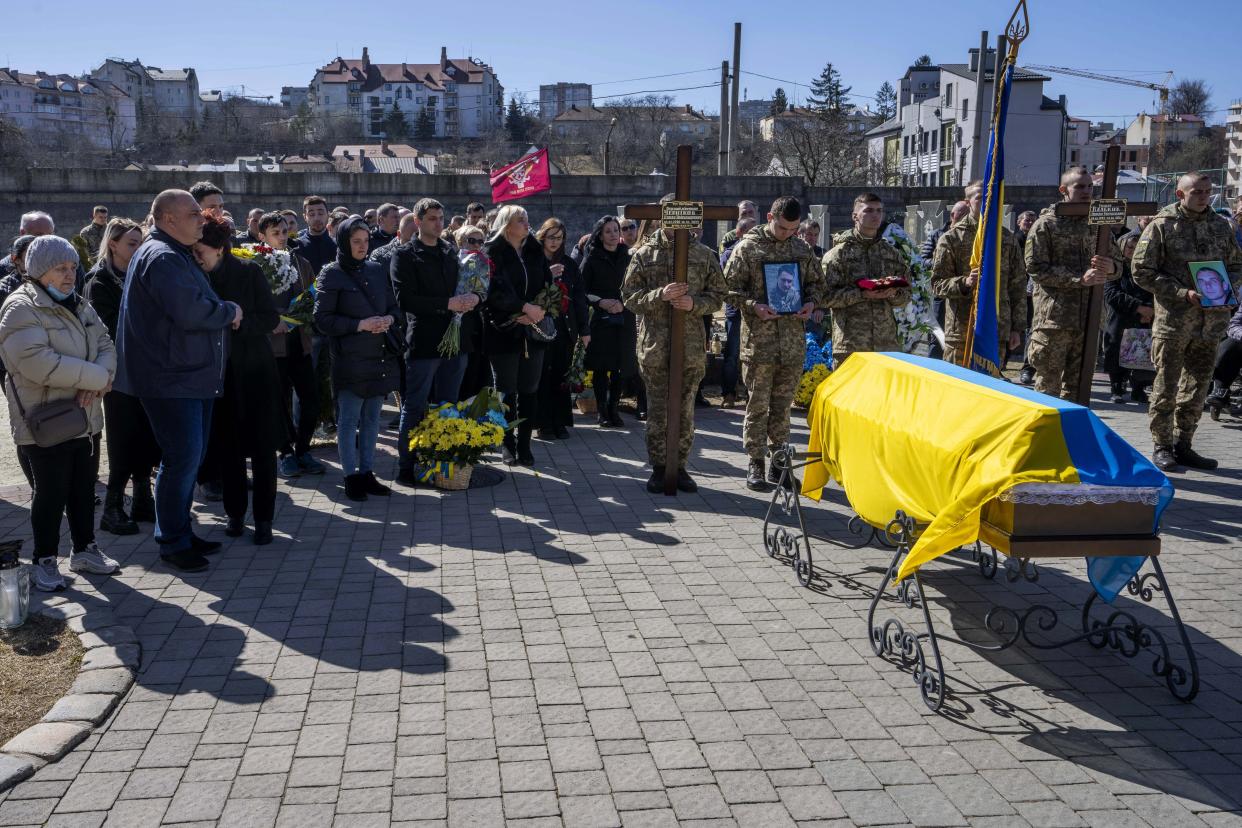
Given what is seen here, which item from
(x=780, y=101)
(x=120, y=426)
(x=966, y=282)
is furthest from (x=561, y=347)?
(x=780, y=101)

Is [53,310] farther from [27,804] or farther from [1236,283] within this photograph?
[1236,283]

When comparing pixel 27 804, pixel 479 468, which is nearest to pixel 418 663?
pixel 27 804

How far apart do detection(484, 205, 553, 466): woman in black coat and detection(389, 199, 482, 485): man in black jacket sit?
35cm

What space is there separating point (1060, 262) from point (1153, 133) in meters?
123

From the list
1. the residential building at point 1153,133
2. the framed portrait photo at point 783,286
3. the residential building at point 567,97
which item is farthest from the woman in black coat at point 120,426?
the residential building at point 567,97

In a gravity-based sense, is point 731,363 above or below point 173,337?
below

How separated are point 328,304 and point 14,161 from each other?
62285mm

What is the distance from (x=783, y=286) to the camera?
27.8ft

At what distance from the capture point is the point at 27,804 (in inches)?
158

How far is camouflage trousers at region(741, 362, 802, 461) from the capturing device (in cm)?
866

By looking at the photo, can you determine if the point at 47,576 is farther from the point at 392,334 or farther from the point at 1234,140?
the point at 1234,140

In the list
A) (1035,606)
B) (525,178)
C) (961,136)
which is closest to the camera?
(1035,606)

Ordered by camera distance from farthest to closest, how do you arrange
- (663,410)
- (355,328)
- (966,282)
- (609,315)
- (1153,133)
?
(1153,133)
(609,315)
(966,282)
(663,410)
(355,328)

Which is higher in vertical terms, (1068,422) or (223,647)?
(1068,422)
